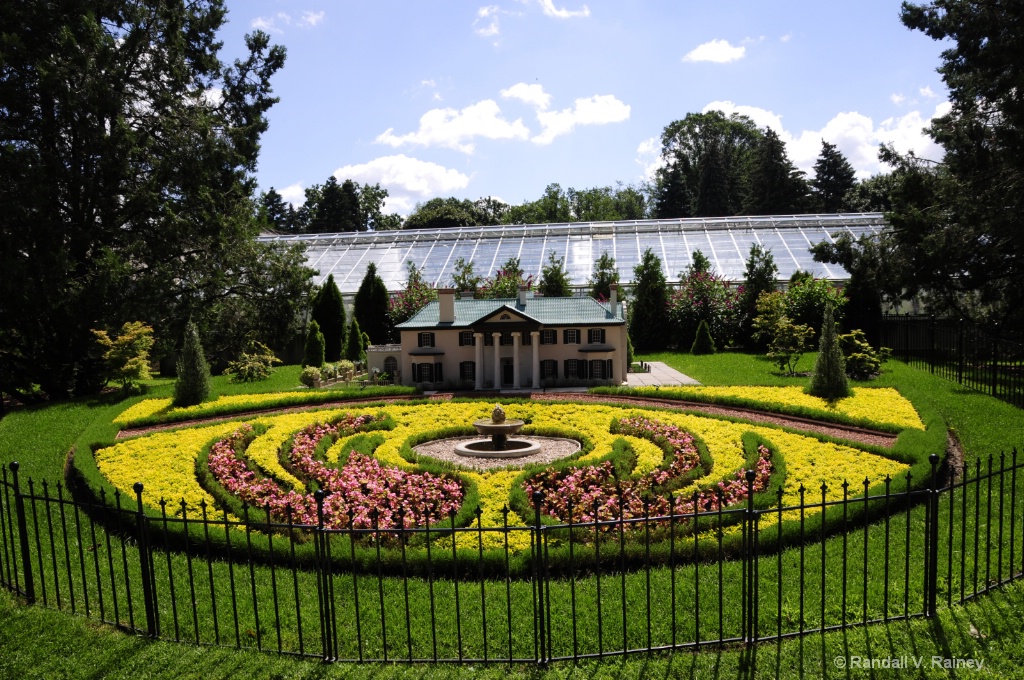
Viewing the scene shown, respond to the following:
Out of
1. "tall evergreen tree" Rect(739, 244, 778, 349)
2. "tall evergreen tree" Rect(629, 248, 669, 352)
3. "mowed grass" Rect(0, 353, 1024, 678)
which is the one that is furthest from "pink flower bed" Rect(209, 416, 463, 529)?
"tall evergreen tree" Rect(739, 244, 778, 349)

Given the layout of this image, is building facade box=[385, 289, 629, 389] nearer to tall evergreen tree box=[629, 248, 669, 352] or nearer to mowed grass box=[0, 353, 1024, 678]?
tall evergreen tree box=[629, 248, 669, 352]

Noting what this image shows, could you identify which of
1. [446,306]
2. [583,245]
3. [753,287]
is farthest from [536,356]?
[583,245]

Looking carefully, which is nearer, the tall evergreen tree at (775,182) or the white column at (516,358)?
the white column at (516,358)

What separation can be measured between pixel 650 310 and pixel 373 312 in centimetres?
1432

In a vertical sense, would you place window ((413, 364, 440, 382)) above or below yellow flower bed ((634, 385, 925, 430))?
above

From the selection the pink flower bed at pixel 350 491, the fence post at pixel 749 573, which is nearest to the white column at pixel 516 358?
the pink flower bed at pixel 350 491

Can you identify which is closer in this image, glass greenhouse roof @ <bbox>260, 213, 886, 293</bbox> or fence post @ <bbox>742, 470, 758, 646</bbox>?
fence post @ <bbox>742, 470, 758, 646</bbox>

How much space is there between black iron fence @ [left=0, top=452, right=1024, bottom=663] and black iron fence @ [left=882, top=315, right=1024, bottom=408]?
8442 millimetres

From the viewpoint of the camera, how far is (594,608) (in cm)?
796

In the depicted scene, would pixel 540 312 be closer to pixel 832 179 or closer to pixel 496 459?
pixel 496 459

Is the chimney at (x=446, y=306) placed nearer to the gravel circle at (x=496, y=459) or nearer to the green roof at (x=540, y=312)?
the green roof at (x=540, y=312)

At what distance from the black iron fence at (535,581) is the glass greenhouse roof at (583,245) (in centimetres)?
3083

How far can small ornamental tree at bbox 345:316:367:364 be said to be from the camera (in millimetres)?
32781

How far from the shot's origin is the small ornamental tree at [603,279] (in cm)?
3803
